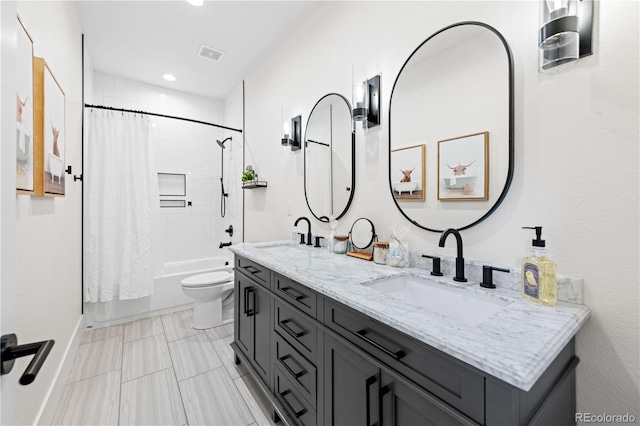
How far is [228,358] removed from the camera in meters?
2.21

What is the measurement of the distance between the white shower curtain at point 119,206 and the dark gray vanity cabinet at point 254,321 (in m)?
1.61

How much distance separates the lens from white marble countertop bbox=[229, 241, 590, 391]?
1.97 feet

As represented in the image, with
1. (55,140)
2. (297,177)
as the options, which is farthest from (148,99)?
(297,177)

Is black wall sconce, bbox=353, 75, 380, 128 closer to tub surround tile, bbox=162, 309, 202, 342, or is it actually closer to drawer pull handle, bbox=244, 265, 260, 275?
drawer pull handle, bbox=244, 265, 260, 275

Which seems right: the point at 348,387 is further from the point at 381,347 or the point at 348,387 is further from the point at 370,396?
the point at 381,347

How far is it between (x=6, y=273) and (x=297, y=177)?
1.98 metres

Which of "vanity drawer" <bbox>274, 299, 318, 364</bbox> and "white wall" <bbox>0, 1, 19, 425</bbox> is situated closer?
"white wall" <bbox>0, 1, 19, 425</bbox>

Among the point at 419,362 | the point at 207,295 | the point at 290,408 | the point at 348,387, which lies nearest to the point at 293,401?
the point at 290,408

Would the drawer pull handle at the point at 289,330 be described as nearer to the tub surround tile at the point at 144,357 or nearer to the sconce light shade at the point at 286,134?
the tub surround tile at the point at 144,357

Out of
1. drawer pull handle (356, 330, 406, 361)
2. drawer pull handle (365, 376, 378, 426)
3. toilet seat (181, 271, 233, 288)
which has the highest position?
drawer pull handle (356, 330, 406, 361)

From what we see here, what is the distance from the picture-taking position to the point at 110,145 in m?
2.89

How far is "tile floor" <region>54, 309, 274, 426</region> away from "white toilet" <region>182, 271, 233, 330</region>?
0.12 m

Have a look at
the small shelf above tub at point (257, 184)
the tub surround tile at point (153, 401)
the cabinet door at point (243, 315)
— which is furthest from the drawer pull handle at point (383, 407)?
the small shelf above tub at point (257, 184)

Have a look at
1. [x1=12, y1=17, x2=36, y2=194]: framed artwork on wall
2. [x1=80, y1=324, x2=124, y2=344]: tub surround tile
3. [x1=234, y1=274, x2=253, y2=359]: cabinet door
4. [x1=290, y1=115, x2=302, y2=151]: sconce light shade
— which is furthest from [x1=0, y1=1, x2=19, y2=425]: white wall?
[x1=80, y1=324, x2=124, y2=344]: tub surround tile
